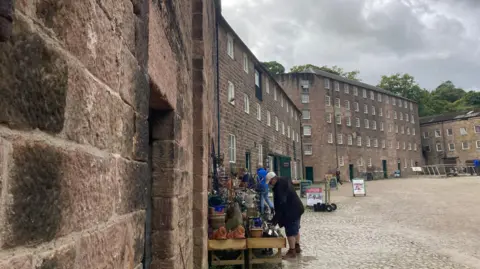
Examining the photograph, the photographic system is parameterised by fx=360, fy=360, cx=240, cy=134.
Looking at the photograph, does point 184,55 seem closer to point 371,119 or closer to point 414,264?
point 414,264

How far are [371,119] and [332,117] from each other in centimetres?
978

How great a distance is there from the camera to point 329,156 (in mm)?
44500

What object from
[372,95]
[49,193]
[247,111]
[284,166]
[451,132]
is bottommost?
[49,193]

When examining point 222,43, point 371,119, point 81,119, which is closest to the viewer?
point 81,119

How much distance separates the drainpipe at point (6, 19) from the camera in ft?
3.05

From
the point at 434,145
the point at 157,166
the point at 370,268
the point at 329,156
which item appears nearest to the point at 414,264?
the point at 370,268

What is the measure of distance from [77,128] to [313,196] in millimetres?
14619

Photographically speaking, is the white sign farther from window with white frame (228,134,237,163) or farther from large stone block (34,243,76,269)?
large stone block (34,243,76,269)

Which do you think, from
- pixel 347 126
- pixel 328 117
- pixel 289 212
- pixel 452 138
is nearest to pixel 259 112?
pixel 289 212

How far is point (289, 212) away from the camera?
7.63 m

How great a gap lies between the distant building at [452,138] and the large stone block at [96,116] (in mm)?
69144

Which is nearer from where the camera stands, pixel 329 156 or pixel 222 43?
pixel 222 43

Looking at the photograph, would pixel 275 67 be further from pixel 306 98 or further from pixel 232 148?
pixel 232 148

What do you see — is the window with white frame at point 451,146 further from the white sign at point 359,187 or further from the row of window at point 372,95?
the white sign at point 359,187
